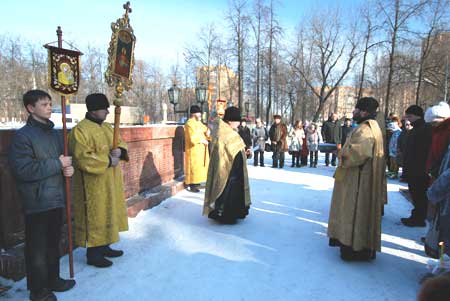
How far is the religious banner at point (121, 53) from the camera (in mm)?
3816

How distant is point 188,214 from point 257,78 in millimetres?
26850

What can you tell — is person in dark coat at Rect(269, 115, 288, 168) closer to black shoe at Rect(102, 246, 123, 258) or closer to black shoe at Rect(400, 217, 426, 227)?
black shoe at Rect(400, 217, 426, 227)

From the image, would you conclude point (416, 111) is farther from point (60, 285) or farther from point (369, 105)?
point (60, 285)

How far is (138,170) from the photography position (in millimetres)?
6160

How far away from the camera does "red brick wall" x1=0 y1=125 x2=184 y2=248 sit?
317 centimetres

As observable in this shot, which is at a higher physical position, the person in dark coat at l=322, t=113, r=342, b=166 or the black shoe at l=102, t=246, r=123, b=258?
the person in dark coat at l=322, t=113, r=342, b=166

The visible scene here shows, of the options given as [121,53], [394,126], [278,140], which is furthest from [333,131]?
[121,53]

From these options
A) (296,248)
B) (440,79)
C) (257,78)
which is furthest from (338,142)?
(440,79)

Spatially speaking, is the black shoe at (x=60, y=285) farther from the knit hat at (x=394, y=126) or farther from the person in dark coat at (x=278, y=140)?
the knit hat at (x=394, y=126)

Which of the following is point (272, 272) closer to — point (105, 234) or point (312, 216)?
point (105, 234)

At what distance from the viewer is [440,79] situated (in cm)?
3003

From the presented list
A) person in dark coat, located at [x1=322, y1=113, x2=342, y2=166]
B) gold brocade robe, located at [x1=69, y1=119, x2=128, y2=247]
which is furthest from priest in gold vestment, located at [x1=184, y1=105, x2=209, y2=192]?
person in dark coat, located at [x1=322, y1=113, x2=342, y2=166]

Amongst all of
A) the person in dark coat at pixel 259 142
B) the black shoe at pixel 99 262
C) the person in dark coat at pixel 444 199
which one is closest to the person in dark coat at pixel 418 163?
the person in dark coat at pixel 444 199

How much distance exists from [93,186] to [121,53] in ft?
5.47
